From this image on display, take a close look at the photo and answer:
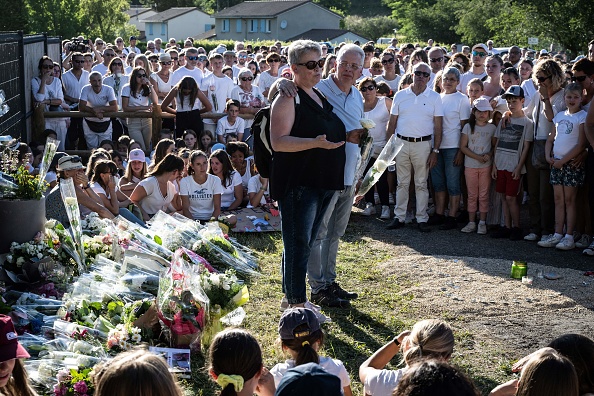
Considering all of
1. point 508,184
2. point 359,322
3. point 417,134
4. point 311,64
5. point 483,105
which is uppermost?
point 311,64

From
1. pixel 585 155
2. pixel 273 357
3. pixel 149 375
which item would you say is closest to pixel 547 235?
pixel 585 155

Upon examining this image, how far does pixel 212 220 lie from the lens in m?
9.12

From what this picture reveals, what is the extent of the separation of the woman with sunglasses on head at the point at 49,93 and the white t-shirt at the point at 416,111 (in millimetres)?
5978

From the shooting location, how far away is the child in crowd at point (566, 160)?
8758 mm

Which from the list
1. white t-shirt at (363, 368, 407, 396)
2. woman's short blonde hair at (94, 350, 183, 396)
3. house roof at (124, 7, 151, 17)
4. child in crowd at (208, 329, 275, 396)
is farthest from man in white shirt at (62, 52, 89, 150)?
house roof at (124, 7, 151, 17)

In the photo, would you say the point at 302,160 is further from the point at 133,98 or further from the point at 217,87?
the point at 217,87

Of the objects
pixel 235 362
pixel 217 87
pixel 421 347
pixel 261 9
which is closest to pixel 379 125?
pixel 217 87

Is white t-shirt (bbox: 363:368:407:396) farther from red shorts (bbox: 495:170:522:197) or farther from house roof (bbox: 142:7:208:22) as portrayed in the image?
house roof (bbox: 142:7:208:22)

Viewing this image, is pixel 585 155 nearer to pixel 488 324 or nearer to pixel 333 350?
pixel 488 324

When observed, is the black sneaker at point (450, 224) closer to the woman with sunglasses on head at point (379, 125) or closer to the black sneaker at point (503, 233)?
the black sneaker at point (503, 233)

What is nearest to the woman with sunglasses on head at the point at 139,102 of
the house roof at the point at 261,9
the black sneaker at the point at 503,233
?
the black sneaker at the point at 503,233

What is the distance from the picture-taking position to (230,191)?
10070 mm

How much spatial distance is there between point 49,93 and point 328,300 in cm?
864

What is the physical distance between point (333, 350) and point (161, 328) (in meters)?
1.24
